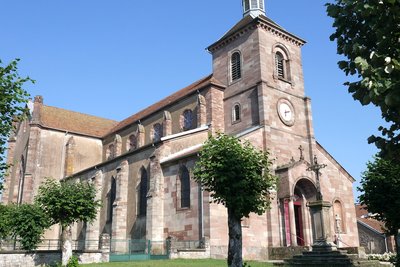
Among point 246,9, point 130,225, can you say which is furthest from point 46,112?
point 246,9

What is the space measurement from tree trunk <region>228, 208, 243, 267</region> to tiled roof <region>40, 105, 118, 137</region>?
1339 inches

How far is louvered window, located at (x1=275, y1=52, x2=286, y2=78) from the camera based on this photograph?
33.0 meters

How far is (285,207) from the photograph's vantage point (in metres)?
26.3

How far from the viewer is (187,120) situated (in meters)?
34.0

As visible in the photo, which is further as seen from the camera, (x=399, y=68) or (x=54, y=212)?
(x=54, y=212)

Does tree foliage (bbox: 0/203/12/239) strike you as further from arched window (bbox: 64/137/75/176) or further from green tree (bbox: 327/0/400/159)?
green tree (bbox: 327/0/400/159)

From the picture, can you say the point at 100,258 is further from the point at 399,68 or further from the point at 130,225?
the point at 399,68

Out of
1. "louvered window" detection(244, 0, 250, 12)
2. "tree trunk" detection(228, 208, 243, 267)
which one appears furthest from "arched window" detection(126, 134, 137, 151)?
"tree trunk" detection(228, 208, 243, 267)

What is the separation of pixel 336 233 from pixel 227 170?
15930 millimetres

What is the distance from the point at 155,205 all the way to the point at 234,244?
13.2 m

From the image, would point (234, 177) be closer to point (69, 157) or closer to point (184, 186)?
point (184, 186)

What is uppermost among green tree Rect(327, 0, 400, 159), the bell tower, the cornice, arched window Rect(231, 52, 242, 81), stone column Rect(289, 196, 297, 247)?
the bell tower

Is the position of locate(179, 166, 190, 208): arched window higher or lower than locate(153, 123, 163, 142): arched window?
lower

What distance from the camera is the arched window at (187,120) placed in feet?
111
